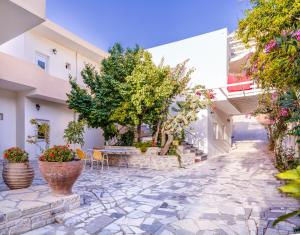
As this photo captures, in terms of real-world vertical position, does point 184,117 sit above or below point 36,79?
below

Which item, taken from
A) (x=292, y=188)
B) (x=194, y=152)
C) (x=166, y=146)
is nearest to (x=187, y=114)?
(x=166, y=146)

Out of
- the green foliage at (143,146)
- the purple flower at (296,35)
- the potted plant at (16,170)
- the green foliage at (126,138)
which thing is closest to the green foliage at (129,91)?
the green foliage at (143,146)

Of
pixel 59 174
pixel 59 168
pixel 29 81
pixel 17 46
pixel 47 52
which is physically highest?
pixel 47 52

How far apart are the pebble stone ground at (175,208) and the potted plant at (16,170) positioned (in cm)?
135

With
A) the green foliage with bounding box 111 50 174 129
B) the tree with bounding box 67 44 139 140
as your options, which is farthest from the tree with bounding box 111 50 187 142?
the tree with bounding box 67 44 139 140

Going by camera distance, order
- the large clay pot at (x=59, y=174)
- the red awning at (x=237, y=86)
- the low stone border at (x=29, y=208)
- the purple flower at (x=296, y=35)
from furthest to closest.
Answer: the red awning at (x=237, y=86), the large clay pot at (x=59, y=174), the purple flower at (x=296, y=35), the low stone border at (x=29, y=208)

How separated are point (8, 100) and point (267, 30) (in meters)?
11.5

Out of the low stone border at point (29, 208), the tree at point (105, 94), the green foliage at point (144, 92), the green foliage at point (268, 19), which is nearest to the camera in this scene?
the low stone border at point (29, 208)

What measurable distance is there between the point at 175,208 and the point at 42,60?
1148 centimetres

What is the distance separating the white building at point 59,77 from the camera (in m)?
11.0

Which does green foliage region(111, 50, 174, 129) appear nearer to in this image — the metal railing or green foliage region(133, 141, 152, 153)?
green foliage region(133, 141, 152, 153)

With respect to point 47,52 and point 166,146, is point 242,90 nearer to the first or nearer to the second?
point 166,146

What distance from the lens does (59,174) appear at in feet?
14.3

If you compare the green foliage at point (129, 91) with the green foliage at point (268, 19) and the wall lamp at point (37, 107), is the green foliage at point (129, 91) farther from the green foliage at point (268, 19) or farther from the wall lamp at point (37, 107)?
the green foliage at point (268, 19)
